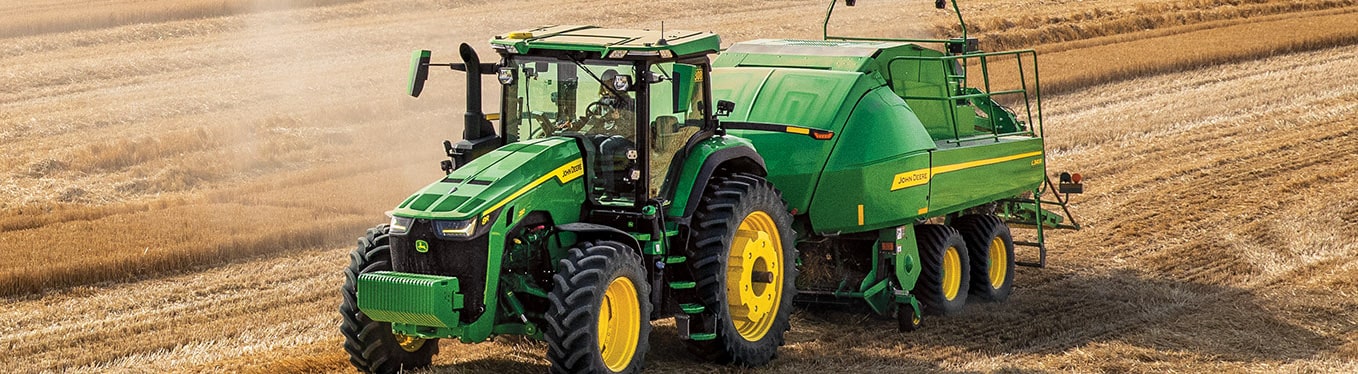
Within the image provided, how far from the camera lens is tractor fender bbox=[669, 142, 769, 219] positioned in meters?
8.71

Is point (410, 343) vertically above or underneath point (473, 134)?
underneath

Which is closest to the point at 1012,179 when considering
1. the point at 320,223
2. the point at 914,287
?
the point at 914,287

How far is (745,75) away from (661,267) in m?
2.97

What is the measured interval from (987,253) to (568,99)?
452 cm

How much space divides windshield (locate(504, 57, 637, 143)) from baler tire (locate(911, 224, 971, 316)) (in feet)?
11.4

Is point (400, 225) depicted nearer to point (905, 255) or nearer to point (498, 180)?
point (498, 180)

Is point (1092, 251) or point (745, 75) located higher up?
point (745, 75)

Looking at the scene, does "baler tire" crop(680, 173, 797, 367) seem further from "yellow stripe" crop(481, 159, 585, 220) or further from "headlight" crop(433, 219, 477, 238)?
"headlight" crop(433, 219, 477, 238)

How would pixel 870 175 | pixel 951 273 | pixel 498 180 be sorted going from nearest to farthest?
pixel 498 180
pixel 870 175
pixel 951 273

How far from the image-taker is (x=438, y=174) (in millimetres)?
16641

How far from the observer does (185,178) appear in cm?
1587

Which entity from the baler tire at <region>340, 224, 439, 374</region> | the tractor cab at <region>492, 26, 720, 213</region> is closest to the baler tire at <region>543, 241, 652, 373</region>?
the tractor cab at <region>492, 26, 720, 213</region>

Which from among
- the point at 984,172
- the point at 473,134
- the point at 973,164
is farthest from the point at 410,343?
the point at 984,172

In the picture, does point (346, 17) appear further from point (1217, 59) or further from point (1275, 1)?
point (1275, 1)
